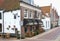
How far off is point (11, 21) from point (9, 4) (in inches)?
120

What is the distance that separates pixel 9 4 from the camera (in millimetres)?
31953

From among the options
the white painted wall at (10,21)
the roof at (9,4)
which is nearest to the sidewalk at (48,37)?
the white painted wall at (10,21)

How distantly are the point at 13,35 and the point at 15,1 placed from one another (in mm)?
6023

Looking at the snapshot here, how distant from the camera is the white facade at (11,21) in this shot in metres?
31.5

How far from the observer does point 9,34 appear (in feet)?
104

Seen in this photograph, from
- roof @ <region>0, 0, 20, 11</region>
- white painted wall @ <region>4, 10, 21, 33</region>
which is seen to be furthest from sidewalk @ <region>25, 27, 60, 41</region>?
roof @ <region>0, 0, 20, 11</region>

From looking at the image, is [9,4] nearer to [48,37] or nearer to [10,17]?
[10,17]

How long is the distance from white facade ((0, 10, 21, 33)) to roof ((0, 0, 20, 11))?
0.78m

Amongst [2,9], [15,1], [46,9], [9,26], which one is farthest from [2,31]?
[46,9]

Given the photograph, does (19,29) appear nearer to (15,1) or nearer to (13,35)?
(13,35)

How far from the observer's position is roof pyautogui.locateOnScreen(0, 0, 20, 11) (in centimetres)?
3116

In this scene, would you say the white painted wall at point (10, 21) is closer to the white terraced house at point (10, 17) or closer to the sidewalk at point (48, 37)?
the white terraced house at point (10, 17)

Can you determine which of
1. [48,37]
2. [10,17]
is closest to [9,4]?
[10,17]

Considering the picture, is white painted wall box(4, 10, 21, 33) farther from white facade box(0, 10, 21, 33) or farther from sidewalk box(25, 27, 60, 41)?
sidewalk box(25, 27, 60, 41)
